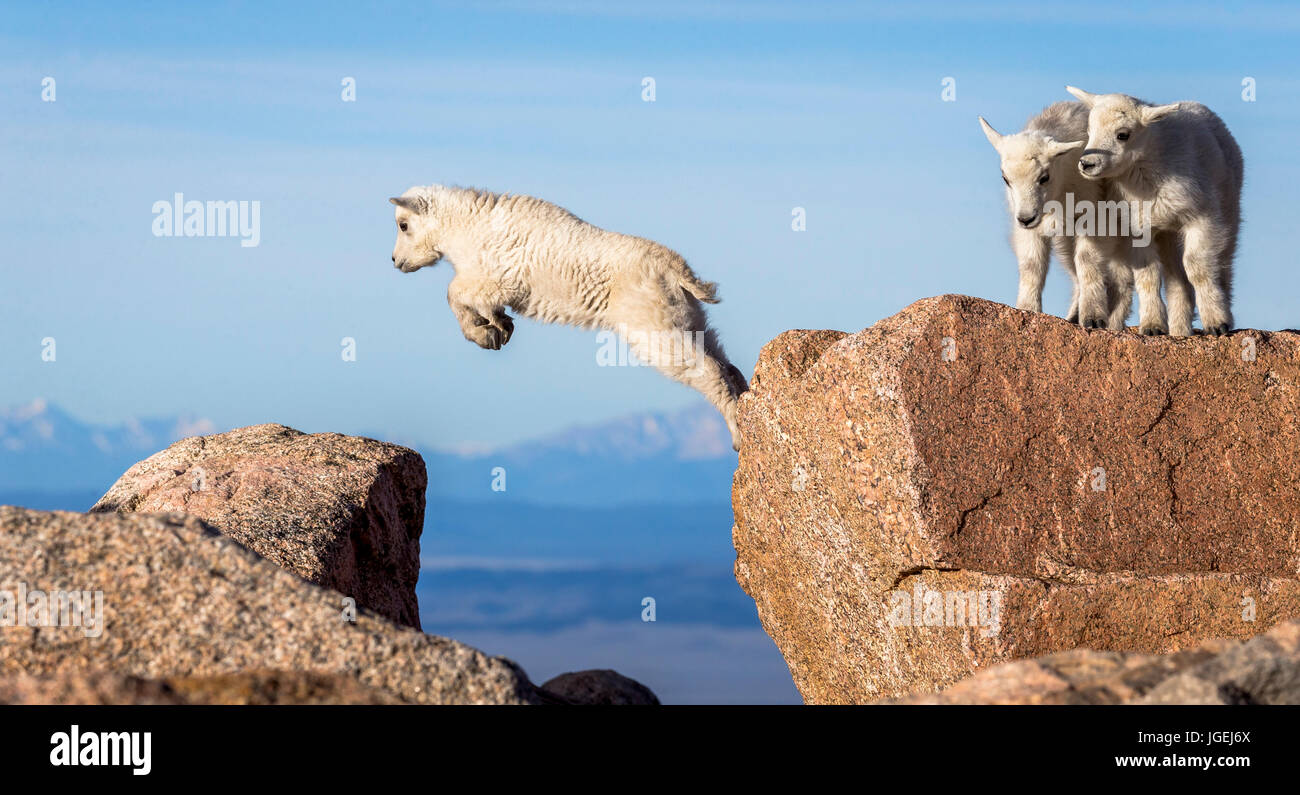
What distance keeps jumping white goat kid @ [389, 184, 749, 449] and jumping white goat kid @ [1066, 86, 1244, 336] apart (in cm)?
352

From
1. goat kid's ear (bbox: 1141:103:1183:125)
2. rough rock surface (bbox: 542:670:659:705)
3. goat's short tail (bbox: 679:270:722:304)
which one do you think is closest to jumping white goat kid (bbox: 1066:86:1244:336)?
goat kid's ear (bbox: 1141:103:1183:125)

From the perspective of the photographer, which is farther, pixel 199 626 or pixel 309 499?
pixel 309 499

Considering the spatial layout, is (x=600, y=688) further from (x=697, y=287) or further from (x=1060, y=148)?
(x=1060, y=148)

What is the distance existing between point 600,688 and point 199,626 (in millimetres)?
3034

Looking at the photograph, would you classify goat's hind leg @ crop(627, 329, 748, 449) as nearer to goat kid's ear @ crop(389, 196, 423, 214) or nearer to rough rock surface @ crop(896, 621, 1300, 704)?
goat kid's ear @ crop(389, 196, 423, 214)

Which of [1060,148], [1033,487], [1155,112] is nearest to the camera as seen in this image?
[1033,487]

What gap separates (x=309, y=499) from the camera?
11.4 meters

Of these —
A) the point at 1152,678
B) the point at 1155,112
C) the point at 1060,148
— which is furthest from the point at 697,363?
the point at 1152,678

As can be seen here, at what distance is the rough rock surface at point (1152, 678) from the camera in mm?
5570
